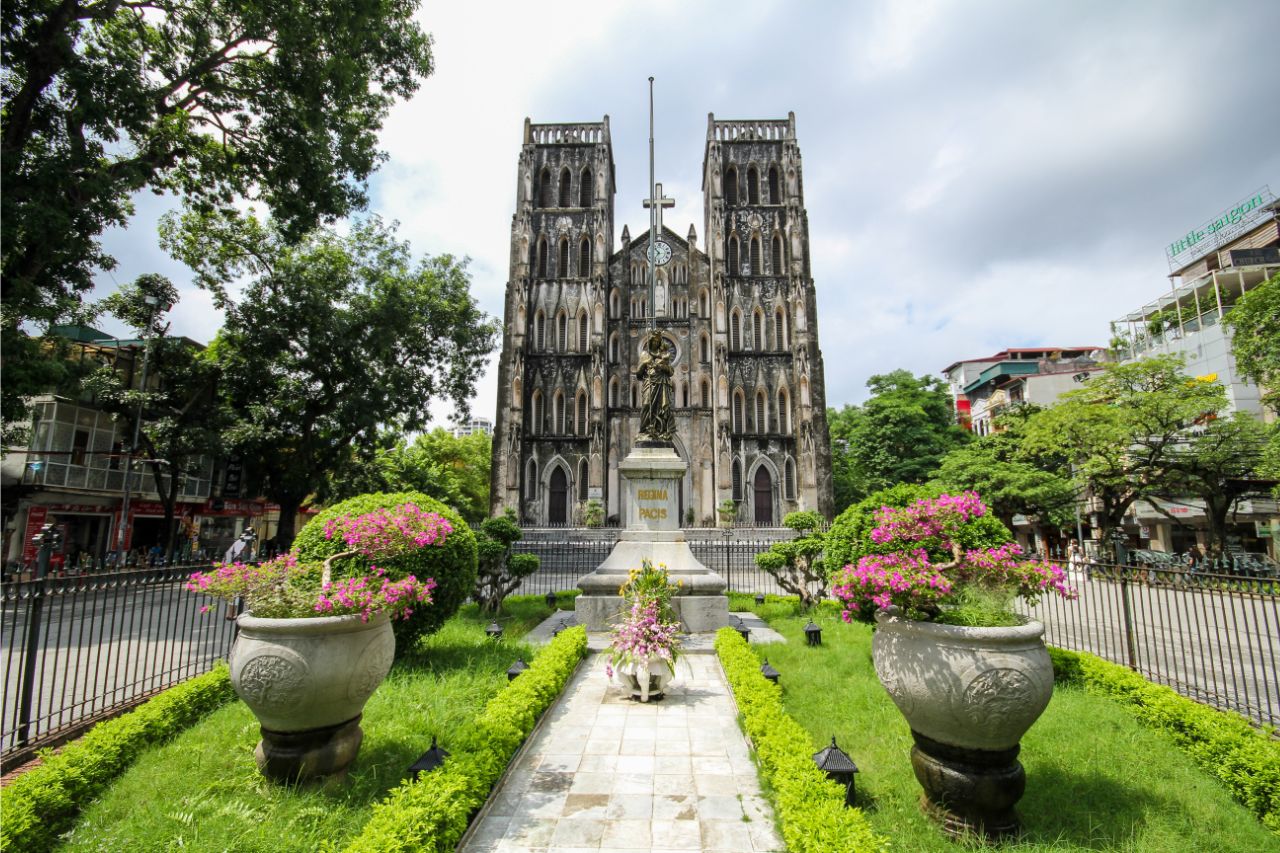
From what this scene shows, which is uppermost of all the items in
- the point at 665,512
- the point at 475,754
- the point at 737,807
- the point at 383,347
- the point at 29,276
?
the point at 383,347

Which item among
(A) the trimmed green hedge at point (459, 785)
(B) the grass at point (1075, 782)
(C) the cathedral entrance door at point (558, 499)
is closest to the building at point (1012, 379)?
(C) the cathedral entrance door at point (558, 499)

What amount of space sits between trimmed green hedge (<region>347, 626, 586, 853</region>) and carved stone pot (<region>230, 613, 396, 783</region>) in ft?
1.97

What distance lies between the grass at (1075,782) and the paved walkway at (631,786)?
2.46 feet

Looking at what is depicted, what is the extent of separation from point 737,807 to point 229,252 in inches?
870

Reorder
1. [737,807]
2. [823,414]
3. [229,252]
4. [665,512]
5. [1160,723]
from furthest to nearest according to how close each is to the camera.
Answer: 1. [823,414]
2. [229,252]
3. [665,512]
4. [1160,723]
5. [737,807]

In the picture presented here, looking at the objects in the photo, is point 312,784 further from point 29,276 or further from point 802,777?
point 29,276

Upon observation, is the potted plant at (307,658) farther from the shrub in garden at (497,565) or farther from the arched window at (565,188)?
the arched window at (565,188)

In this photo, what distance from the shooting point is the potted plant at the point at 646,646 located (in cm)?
595

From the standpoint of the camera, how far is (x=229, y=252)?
63.2ft

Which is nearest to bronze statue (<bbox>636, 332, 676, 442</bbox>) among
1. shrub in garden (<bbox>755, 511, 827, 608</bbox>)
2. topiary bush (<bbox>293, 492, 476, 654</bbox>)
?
shrub in garden (<bbox>755, 511, 827, 608</bbox>)

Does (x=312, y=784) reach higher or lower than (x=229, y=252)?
lower

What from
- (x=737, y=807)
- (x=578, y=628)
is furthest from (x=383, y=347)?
(x=737, y=807)

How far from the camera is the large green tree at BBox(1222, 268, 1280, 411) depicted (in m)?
15.2

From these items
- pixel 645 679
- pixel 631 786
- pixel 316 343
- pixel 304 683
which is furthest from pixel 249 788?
pixel 316 343
